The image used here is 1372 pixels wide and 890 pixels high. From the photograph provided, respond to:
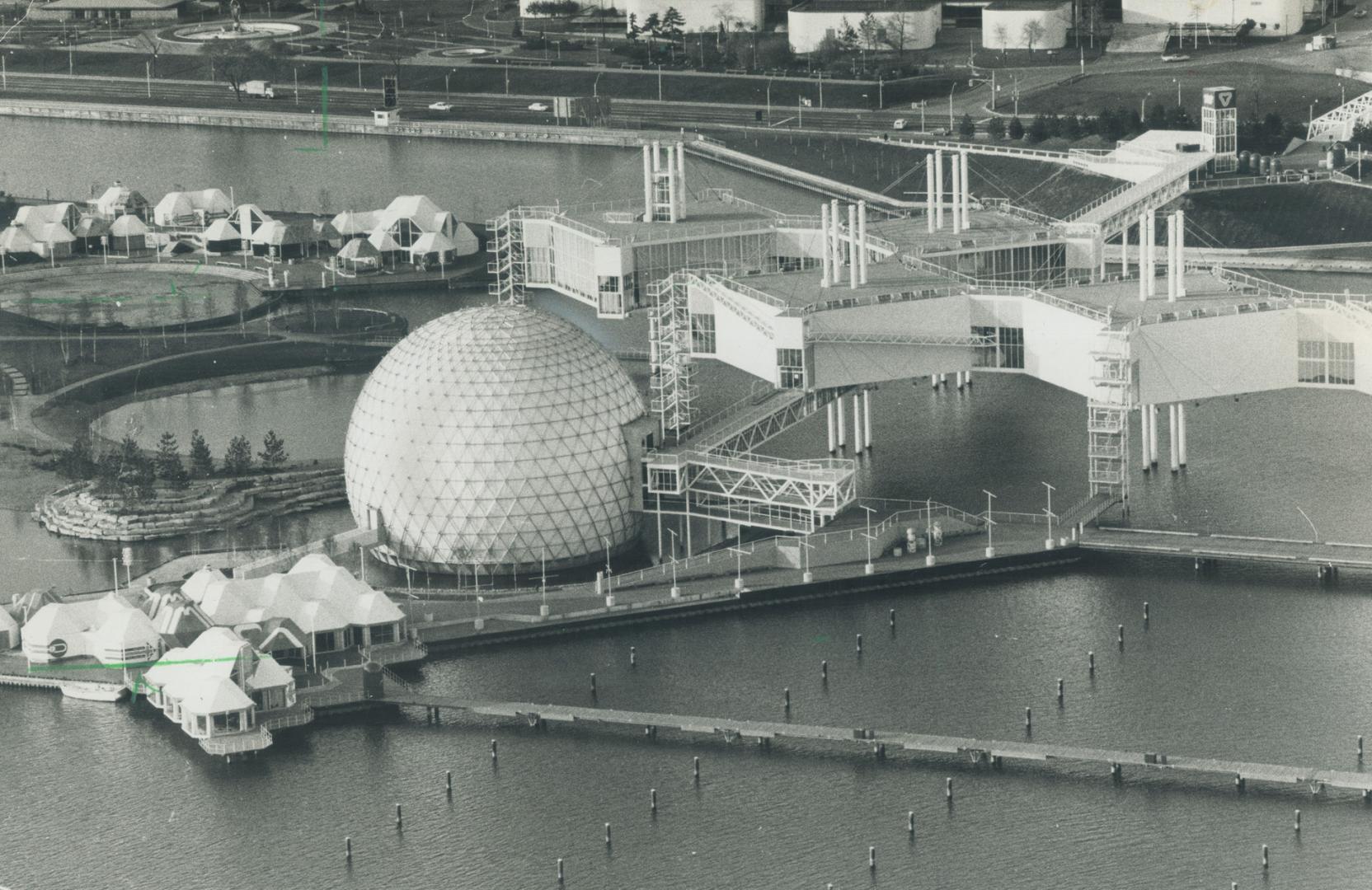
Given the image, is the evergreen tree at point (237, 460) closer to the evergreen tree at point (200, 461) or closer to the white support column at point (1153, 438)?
the evergreen tree at point (200, 461)

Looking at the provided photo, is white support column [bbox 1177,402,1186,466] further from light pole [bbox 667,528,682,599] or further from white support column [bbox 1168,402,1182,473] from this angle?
light pole [bbox 667,528,682,599]

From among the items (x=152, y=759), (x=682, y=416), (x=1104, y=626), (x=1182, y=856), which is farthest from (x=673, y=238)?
(x=1182, y=856)

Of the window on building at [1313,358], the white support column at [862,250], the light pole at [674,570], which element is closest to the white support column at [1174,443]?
the window on building at [1313,358]

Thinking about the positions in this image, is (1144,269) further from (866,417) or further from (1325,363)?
(866,417)

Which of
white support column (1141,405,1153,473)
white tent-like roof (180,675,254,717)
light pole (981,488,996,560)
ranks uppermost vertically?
white support column (1141,405,1153,473)

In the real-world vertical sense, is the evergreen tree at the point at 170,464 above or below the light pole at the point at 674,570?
above

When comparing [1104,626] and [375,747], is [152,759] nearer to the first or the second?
[375,747]

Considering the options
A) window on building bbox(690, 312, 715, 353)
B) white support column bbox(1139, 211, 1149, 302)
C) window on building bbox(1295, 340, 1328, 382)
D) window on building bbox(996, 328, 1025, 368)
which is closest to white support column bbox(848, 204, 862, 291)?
→ window on building bbox(690, 312, 715, 353)
